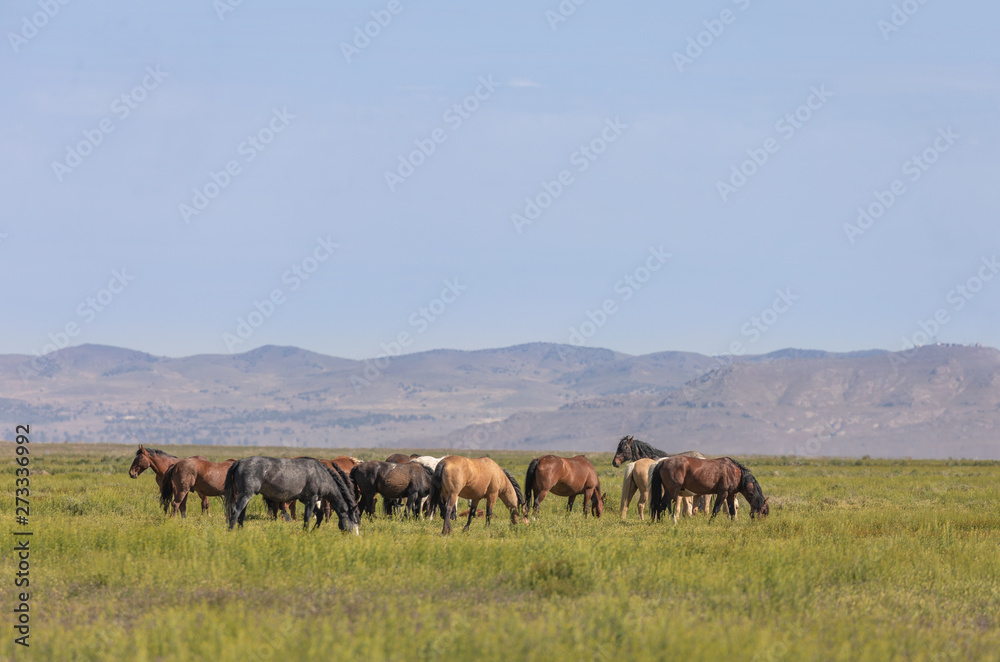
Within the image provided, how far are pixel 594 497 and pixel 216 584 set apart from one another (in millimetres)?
15198

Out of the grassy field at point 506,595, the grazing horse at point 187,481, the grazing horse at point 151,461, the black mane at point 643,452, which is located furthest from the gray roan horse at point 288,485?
the black mane at point 643,452

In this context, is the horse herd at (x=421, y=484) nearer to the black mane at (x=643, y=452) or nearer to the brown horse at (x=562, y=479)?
the brown horse at (x=562, y=479)

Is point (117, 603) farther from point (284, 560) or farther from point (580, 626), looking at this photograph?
point (580, 626)

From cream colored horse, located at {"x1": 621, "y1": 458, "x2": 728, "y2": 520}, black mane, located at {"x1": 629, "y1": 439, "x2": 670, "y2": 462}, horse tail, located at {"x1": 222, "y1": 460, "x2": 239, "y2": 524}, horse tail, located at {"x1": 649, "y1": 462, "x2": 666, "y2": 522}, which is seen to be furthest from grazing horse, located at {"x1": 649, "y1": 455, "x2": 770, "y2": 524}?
horse tail, located at {"x1": 222, "y1": 460, "x2": 239, "y2": 524}

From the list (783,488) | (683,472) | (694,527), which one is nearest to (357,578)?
(694,527)

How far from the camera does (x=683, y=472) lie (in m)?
23.8

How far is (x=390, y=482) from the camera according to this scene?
2388 cm

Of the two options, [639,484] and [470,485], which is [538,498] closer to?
[639,484]

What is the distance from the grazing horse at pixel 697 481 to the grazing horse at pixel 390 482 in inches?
235

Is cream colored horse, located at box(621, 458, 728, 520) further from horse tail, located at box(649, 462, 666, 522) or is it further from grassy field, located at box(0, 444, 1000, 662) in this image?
grassy field, located at box(0, 444, 1000, 662)

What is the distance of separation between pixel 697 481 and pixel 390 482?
7.87m

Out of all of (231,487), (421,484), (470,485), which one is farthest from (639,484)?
(231,487)

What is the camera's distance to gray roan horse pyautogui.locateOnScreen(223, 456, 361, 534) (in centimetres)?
1898

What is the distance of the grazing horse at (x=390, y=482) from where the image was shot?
2389 cm
